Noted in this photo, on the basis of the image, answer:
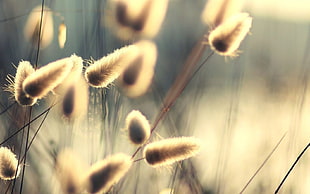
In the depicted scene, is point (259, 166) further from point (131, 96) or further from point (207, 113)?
point (131, 96)

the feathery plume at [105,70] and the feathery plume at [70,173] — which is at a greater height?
the feathery plume at [105,70]

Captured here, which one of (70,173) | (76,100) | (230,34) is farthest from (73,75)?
(230,34)

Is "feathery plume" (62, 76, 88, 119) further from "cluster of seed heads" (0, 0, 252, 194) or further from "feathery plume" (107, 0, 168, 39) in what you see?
"feathery plume" (107, 0, 168, 39)

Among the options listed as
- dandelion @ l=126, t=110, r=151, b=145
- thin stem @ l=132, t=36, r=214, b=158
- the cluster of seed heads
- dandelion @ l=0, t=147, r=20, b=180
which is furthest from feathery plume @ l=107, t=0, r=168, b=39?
dandelion @ l=0, t=147, r=20, b=180

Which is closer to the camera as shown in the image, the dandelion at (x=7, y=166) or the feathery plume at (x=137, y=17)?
the dandelion at (x=7, y=166)

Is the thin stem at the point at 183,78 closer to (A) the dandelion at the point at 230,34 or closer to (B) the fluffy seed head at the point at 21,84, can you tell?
(A) the dandelion at the point at 230,34

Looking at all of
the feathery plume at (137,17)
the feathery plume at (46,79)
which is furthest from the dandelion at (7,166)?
the feathery plume at (137,17)

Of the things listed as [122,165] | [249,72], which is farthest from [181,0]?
[122,165]

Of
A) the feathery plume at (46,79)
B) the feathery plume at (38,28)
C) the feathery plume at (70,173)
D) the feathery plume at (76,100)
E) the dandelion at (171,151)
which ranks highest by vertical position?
the feathery plume at (38,28)
